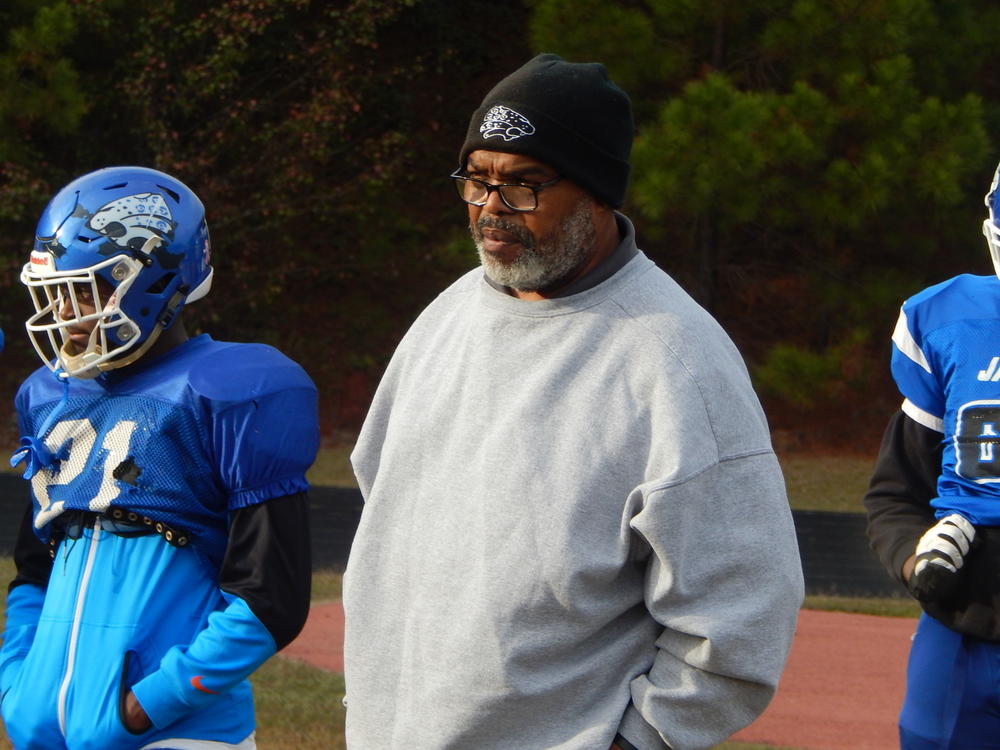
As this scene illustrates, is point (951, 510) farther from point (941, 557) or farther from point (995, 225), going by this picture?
point (995, 225)

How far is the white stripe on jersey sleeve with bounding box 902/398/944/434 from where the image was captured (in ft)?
11.6

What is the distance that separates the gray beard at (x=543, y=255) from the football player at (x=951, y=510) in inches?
46.8

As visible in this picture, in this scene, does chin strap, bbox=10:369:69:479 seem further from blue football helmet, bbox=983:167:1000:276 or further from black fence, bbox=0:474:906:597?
black fence, bbox=0:474:906:597

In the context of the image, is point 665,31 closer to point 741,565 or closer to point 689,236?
point 689,236

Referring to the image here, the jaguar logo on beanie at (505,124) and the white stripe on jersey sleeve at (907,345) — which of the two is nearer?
the jaguar logo on beanie at (505,124)

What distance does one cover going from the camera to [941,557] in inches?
127

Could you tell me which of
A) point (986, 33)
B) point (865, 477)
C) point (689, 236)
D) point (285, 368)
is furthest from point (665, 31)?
point (285, 368)

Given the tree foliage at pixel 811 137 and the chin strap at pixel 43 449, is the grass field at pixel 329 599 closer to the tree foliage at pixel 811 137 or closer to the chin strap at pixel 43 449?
the tree foliage at pixel 811 137

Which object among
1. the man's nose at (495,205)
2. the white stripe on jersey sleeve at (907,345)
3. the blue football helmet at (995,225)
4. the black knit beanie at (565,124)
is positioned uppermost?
the black knit beanie at (565,124)

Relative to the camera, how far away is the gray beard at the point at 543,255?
2.59 m

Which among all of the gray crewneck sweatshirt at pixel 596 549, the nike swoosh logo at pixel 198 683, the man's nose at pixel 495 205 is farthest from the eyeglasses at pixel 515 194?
the nike swoosh logo at pixel 198 683

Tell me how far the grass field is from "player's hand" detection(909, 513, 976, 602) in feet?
8.78

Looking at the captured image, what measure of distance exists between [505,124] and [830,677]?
5.16 metres

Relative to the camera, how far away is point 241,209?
1612 centimetres
